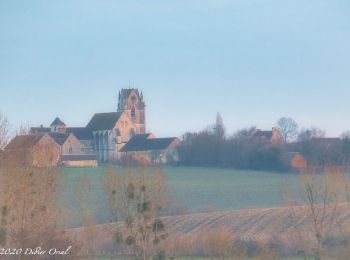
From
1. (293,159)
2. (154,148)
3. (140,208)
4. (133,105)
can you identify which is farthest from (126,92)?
(140,208)

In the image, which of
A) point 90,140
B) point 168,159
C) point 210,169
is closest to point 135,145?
point 90,140

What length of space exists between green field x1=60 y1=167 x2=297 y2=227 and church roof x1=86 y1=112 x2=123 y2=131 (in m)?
49.7

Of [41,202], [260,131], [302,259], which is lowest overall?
[302,259]

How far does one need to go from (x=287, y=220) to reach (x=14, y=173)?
15.3m

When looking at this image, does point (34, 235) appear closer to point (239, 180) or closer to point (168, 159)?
point (239, 180)

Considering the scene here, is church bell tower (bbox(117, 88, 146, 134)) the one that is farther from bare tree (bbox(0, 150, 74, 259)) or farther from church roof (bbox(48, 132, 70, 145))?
bare tree (bbox(0, 150, 74, 259))

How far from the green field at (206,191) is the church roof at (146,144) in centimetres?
2936

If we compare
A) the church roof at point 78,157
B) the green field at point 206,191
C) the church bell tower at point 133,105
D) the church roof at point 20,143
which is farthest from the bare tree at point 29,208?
the church bell tower at point 133,105

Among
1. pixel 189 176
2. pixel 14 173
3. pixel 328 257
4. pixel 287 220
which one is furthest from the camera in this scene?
pixel 189 176

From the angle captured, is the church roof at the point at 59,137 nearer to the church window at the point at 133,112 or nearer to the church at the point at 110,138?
the church at the point at 110,138

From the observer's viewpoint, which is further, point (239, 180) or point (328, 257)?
point (239, 180)

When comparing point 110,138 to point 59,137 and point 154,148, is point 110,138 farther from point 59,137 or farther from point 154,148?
point 59,137

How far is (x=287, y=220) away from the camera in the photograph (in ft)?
118

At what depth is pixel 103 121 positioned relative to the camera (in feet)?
402
